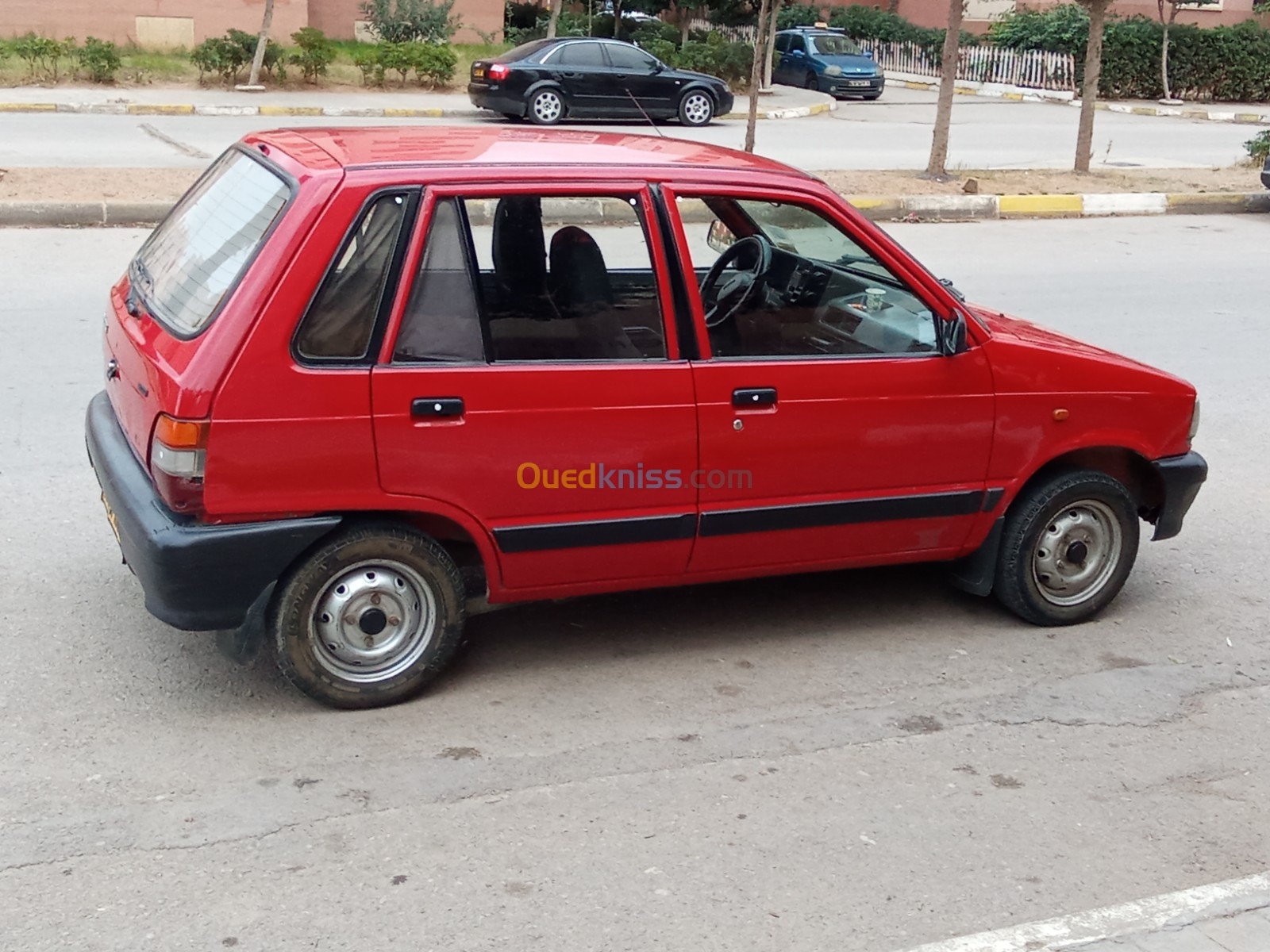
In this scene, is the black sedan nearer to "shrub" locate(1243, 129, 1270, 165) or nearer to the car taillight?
"shrub" locate(1243, 129, 1270, 165)

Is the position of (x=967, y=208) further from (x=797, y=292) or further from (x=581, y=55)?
(x=797, y=292)

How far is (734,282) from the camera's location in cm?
488

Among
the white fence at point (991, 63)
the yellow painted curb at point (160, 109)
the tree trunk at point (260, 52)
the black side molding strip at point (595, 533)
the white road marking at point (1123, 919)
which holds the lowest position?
the white road marking at point (1123, 919)

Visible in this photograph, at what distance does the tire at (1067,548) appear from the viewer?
16.4 ft

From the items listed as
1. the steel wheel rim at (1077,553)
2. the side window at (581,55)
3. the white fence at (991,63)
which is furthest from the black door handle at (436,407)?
the white fence at (991,63)

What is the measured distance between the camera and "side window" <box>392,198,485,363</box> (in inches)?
161

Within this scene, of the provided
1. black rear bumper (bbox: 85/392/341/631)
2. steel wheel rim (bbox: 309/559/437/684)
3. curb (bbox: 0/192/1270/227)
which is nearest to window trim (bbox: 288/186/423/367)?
black rear bumper (bbox: 85/392/341/631)

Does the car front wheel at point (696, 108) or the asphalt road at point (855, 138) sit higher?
the car front wheel at point (696, 108)

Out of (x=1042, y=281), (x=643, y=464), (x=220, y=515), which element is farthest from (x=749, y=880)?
(x=1042, y=281)

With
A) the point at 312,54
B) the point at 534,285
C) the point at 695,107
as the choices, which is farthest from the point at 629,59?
the point at 534,285

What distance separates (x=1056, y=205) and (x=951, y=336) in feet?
37.3

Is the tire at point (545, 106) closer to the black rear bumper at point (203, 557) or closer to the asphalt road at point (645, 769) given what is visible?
the asphalt road at point (645, 769)

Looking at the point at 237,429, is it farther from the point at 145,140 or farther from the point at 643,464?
the point at 145,140

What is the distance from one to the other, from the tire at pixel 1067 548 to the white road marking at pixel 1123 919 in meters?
1.61
